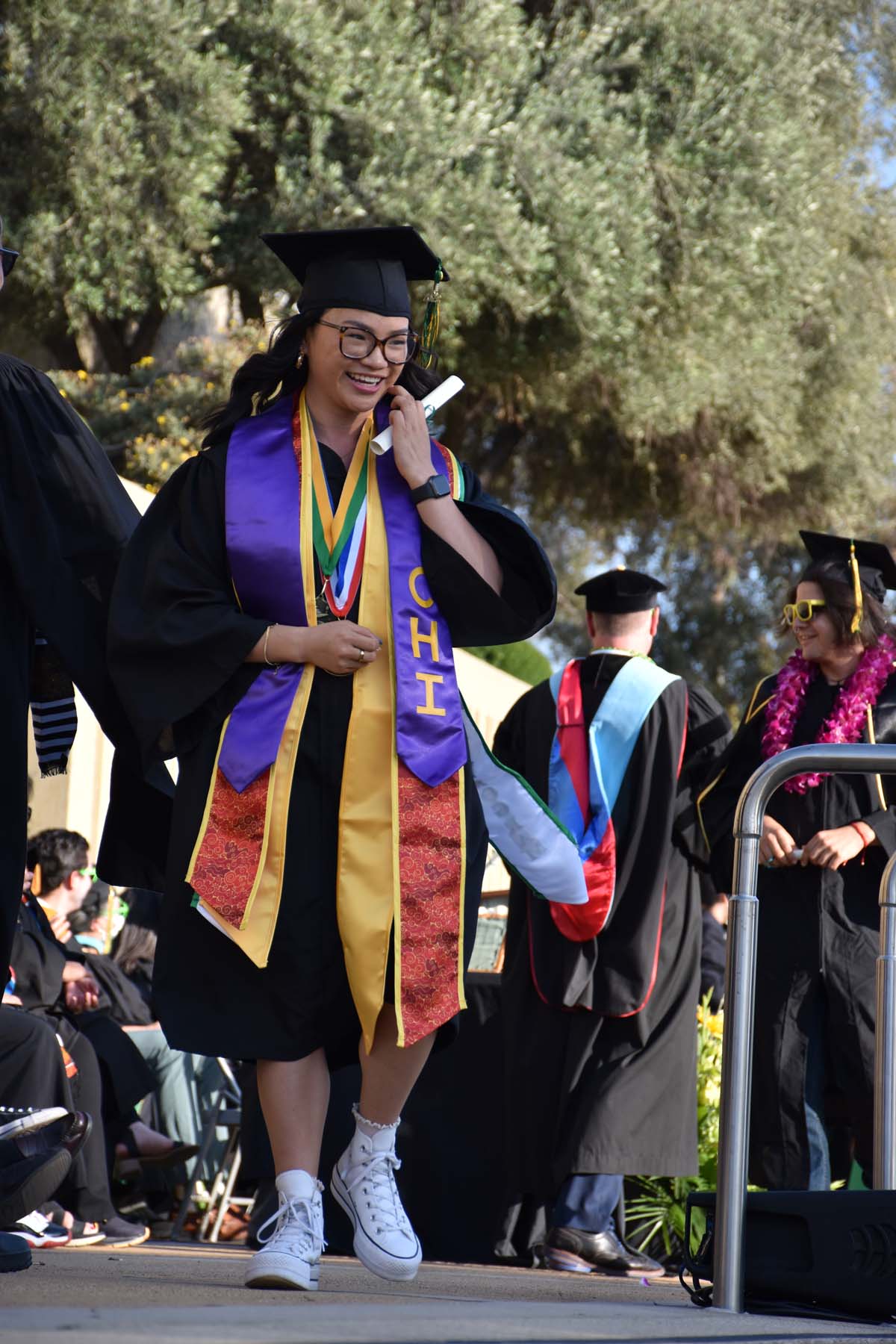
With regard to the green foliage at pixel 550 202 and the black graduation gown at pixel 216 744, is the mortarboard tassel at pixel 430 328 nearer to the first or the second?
the black graduation gown at pixel 216 744

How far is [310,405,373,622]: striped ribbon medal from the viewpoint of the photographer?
10.9ft

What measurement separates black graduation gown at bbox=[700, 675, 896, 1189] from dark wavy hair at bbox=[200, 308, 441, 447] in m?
2.21

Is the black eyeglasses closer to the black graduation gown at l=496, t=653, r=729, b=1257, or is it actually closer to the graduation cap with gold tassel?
the graduation cap with gold tassel

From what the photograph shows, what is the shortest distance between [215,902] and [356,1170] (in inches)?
22.9

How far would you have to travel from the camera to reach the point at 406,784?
3.24 m

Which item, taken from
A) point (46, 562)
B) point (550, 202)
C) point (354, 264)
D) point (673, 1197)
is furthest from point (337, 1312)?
point (550, 202)

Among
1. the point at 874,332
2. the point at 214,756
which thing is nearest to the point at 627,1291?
the point at 214,756

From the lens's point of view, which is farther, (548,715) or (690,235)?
(690,235)

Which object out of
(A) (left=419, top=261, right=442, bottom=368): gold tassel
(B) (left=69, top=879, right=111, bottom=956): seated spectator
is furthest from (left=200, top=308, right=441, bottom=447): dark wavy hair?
(B) (left=69, top=879, right=111, bottom=956): seated spectator

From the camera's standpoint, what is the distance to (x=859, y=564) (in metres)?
5.27

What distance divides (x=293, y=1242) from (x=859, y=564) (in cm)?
299

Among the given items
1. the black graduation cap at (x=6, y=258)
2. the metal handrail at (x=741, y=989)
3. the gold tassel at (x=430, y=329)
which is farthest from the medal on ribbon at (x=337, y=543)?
the metal handrail at (x=741, y=989)

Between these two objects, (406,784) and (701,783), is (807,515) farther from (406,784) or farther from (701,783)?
(406,784)

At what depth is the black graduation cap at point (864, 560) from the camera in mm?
5227
